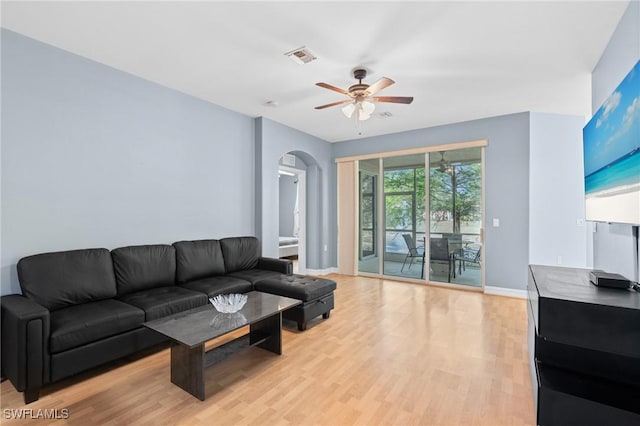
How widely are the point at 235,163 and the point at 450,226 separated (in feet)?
12.5

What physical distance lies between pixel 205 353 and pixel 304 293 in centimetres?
114

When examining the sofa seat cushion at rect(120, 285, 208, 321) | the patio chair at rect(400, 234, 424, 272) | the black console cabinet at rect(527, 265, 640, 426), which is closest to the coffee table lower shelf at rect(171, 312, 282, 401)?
the sofa seat cushion at rect(120, 285, 208, 321)

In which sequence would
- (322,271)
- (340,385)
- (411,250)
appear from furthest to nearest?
(322,271) < (411,250) < (340,385)

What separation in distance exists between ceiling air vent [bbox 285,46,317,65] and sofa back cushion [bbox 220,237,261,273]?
2.52 m

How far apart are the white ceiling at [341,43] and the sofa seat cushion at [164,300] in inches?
93.0

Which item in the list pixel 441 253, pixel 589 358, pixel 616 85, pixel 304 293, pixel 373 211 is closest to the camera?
pixel 589 358

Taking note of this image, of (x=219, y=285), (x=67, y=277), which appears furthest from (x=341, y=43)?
(x=67, y=277)

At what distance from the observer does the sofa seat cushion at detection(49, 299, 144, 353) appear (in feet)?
6.89

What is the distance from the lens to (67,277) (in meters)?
2.58

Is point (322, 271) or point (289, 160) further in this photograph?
point (322, 271)

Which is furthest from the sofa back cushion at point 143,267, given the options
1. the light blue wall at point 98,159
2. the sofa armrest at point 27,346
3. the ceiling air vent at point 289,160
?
the ceiling air vent at point 289,160

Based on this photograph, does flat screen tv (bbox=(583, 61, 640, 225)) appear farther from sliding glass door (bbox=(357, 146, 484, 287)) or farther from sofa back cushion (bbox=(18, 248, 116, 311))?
sofa back cushion (bbox=(18, 248, 116, 311))

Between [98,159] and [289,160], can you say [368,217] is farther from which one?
[98,159]

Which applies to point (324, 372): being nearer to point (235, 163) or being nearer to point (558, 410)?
point (558, 410)
